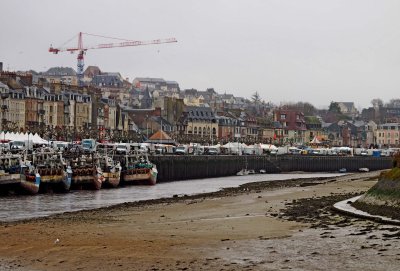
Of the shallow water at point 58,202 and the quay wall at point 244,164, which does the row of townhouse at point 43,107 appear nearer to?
the quay wall at point 244,164

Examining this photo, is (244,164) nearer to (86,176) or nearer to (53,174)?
(86,176)

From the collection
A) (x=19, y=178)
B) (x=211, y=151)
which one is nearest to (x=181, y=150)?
(x=211, y=151)

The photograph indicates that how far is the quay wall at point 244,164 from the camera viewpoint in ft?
392

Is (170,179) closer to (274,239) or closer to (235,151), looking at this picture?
(235,151)

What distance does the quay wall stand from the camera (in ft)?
392

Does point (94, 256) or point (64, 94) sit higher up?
point (64, 94)

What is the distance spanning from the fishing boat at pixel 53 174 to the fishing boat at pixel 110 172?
742cm

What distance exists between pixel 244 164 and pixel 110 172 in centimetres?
6012

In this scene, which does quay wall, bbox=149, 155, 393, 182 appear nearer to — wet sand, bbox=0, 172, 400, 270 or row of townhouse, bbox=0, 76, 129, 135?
row of townhouse, bbox=0, 76, 129, 135

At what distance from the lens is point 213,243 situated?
27984 millimetres

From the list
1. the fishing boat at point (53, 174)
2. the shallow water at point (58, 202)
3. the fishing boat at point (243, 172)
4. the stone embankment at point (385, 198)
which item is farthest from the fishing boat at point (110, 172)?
the stone embankment at point (385, 198)

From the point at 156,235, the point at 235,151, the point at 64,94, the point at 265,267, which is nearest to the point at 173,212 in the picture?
the point at 156,235

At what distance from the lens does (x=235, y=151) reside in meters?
166

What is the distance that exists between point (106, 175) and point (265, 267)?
6799cm
